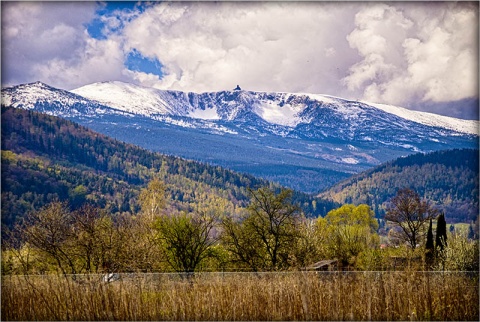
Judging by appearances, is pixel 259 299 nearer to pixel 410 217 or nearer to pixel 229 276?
pixel 229 276

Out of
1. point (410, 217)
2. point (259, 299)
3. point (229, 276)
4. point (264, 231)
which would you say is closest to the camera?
point (259, 299)

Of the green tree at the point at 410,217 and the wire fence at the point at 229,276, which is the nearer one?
the wire fence at the point at 229,276

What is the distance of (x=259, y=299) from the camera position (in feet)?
45.0

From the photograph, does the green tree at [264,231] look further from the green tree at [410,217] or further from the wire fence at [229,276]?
the green tree at [410,217]

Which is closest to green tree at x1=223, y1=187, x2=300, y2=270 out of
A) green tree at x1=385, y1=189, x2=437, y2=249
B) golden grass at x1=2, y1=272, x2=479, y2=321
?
golden grass at x1=2, y1=272, x2=479, y2=321

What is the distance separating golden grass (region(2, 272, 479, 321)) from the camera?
42.9ft

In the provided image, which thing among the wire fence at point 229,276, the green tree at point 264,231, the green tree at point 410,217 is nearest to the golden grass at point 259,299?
the wire fence at point 229,276

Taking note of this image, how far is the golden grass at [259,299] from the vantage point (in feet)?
42.9

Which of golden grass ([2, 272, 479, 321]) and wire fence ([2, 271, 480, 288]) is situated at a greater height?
wire fence ([2, 271, 480, 288])

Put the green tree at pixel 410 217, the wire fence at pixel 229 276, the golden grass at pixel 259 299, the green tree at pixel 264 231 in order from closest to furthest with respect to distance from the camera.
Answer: the golden grass at pixel 259 299
the wire fence at pixel 229 276
the green tree at pixel 264 231
the green tree at pixel 410 217

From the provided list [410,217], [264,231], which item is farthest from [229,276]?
[410,217]

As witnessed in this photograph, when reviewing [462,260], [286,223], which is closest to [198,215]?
[286,223]

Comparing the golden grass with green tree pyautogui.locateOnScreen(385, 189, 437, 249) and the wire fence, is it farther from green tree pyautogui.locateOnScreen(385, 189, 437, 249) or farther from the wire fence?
green tree pyautogui.locateOnScreen(385, 189, 437, 249)

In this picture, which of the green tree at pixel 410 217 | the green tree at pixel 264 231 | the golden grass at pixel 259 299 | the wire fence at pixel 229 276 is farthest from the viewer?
the green tree at pixel 410 217
